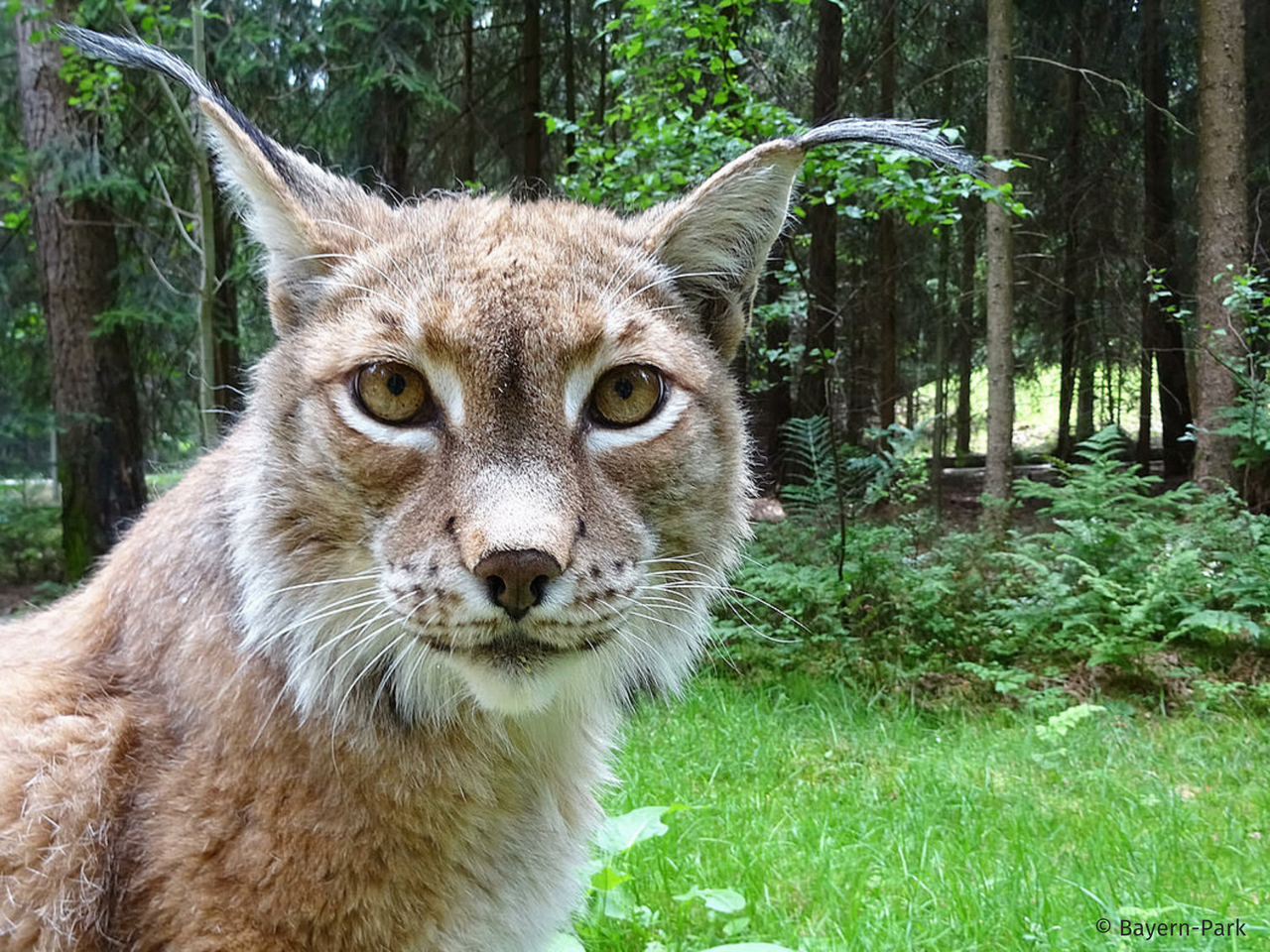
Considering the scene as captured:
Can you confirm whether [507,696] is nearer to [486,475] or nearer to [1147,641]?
[486,475]

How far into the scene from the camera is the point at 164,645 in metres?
2.36

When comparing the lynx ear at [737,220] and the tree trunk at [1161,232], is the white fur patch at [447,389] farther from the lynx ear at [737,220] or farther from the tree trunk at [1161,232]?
the tree trunk at [1161,232]

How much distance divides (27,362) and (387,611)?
12.0m

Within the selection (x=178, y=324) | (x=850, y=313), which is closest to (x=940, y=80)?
(x=850, y=313)

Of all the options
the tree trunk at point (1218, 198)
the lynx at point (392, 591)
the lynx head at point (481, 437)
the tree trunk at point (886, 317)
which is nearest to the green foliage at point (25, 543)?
the lynx at point (392, 591)

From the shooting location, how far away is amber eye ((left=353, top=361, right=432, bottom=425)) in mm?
2115

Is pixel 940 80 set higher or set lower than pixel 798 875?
higher

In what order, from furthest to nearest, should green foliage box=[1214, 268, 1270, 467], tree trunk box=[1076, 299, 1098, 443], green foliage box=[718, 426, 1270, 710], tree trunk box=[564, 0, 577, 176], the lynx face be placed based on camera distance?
tree trunk box=[1076, 299, 1098, 443]
tree trunk box=[564, 0, 577, 176]
green foliage box=[1214, 268, 1270, 467]
green foliage box=[718, 426, 1270, 710]
the lynx face

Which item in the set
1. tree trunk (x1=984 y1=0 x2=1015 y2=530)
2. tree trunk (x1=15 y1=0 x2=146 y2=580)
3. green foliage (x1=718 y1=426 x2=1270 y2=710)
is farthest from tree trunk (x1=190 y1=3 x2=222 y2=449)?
tree trunk (x1=984 y1=0 x2=1015 y2=530)

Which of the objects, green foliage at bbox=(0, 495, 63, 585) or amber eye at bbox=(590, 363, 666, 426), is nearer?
amber eye at bbox=(590, 363, 666, 426)

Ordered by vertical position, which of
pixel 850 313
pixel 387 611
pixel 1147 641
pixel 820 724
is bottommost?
pixel 820 724

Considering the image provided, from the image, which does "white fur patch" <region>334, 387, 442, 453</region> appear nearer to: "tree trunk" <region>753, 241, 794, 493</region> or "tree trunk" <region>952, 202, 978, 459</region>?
"tree trunk" <region>753, 241, 794, 493</region>

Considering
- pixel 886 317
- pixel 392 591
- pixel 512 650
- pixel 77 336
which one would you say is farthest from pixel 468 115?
pixel 512 650

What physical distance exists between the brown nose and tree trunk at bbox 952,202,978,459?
43.8ft
